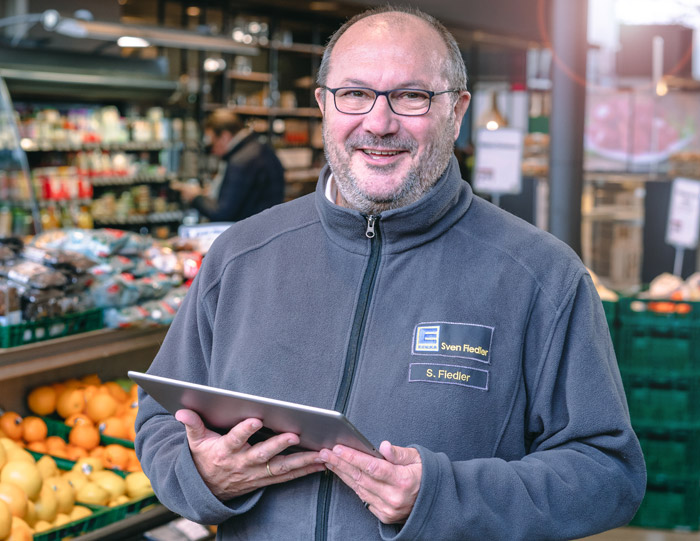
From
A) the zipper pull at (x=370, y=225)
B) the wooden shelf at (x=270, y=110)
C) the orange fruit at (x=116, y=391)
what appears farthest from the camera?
the wooden shelf at (x=270, y=110)

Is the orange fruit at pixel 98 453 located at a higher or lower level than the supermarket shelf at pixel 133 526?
higher

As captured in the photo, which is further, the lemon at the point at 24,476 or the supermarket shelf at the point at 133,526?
the supermarket shelf at the point at 133,526

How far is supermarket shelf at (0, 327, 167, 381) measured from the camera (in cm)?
262

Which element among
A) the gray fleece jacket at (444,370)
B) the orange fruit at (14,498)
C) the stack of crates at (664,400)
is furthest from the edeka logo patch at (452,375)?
the stack of crates at (664,400)

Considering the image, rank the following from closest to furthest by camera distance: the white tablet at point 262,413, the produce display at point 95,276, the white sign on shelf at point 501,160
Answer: the white tablet at point 262,413
the produce display at point 95,276
the white sign on shelf at point 501,160

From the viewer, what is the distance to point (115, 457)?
9.44 ft

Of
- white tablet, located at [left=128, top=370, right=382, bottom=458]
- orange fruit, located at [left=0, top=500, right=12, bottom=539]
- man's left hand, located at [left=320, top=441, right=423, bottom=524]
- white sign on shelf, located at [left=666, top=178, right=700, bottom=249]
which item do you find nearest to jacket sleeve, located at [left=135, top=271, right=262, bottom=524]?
white tablet, located at [left=128, top=370, right=382, bottom=458]

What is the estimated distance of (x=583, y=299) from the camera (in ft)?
5.01

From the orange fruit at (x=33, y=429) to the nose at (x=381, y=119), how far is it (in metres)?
1.91

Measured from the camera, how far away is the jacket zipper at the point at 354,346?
1.49 meters

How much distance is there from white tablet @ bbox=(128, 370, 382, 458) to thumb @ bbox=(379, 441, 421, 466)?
0.6 inches

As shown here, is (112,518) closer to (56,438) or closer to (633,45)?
(56,438)

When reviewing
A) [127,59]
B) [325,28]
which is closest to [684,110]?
[325,28]

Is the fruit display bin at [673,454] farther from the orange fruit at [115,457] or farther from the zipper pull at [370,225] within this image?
the zipper pull at [370,225]
